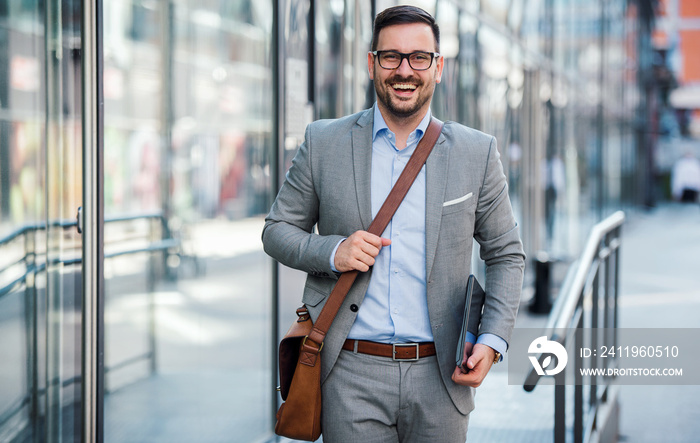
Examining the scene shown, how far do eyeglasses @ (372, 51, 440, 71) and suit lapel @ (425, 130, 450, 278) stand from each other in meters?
0.23

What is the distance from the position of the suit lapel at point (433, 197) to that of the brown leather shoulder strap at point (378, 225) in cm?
3

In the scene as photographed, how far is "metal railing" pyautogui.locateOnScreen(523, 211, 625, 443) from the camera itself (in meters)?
3.30

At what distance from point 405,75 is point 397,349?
Result: 2.31 feet

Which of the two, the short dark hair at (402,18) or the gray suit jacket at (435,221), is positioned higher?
the short dark hair at (402,18)

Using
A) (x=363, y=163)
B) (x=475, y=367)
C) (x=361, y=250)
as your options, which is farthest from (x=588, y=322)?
(x=361, y=250)

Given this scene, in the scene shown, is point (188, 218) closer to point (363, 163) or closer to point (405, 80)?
point (363, 163)

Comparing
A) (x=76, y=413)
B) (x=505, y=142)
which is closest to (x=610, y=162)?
(x=505, y=142)

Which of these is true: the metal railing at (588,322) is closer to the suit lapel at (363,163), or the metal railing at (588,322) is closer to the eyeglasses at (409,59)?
the suit lapel at (363,163)

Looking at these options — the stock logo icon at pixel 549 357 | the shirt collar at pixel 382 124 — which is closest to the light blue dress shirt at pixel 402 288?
Answer: the shirt collar at pixel 382 124

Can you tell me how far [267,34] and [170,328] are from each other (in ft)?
6.35

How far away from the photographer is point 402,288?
2.18m

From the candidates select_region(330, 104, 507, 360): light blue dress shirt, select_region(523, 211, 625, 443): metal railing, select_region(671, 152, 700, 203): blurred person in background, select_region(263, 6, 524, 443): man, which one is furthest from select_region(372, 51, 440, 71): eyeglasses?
select_region(671, 152, 700, 203): blurred person in background

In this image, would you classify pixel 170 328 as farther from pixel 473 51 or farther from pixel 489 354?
pixel 473 51

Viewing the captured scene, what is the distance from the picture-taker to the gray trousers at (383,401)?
7.09 ft
